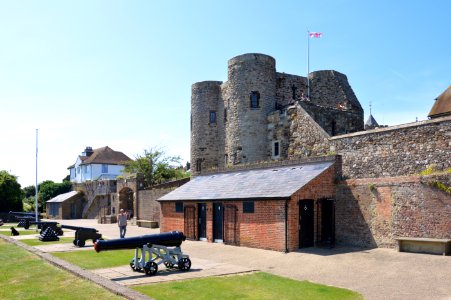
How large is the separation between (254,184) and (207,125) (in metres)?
15.5

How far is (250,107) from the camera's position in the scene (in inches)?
1209

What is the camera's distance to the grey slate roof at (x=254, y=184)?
57.1ft

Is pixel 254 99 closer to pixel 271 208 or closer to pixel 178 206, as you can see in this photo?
pixel 178 206

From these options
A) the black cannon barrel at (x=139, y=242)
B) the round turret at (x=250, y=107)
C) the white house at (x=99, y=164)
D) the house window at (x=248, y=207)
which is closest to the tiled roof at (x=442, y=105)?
the round turret at (x=250, y=107)

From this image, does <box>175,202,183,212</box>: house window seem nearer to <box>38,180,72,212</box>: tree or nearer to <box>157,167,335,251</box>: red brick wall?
<box>157,167,335,251</box>: red brick wall

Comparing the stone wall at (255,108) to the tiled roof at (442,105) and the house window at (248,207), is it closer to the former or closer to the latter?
the tiled roof at (442,105)

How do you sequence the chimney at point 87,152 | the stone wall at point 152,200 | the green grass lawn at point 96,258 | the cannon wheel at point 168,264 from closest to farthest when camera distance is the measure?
the cannon wheel at point 168,264
the green grass lawn at point 96,258
the stone wall at point 152,200
the chimney at point 87,152

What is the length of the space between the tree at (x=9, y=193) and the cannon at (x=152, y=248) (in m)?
40.7

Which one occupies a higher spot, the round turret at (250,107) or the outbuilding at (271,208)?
the round turret at (250,107)

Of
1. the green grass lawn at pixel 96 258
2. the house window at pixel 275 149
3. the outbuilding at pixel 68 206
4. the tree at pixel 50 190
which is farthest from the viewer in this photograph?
the tree at pixel 50 190

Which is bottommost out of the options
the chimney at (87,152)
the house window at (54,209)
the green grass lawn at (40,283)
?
the house window at (54,209)

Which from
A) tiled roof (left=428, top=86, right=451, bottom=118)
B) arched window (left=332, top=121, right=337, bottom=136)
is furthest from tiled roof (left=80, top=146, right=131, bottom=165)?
tiled roof (left=428, top=86, right=451, bottom=118)

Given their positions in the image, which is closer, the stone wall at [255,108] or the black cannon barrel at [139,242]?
the black cannon barrel at [139,242]

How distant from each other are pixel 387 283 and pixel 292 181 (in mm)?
7459
